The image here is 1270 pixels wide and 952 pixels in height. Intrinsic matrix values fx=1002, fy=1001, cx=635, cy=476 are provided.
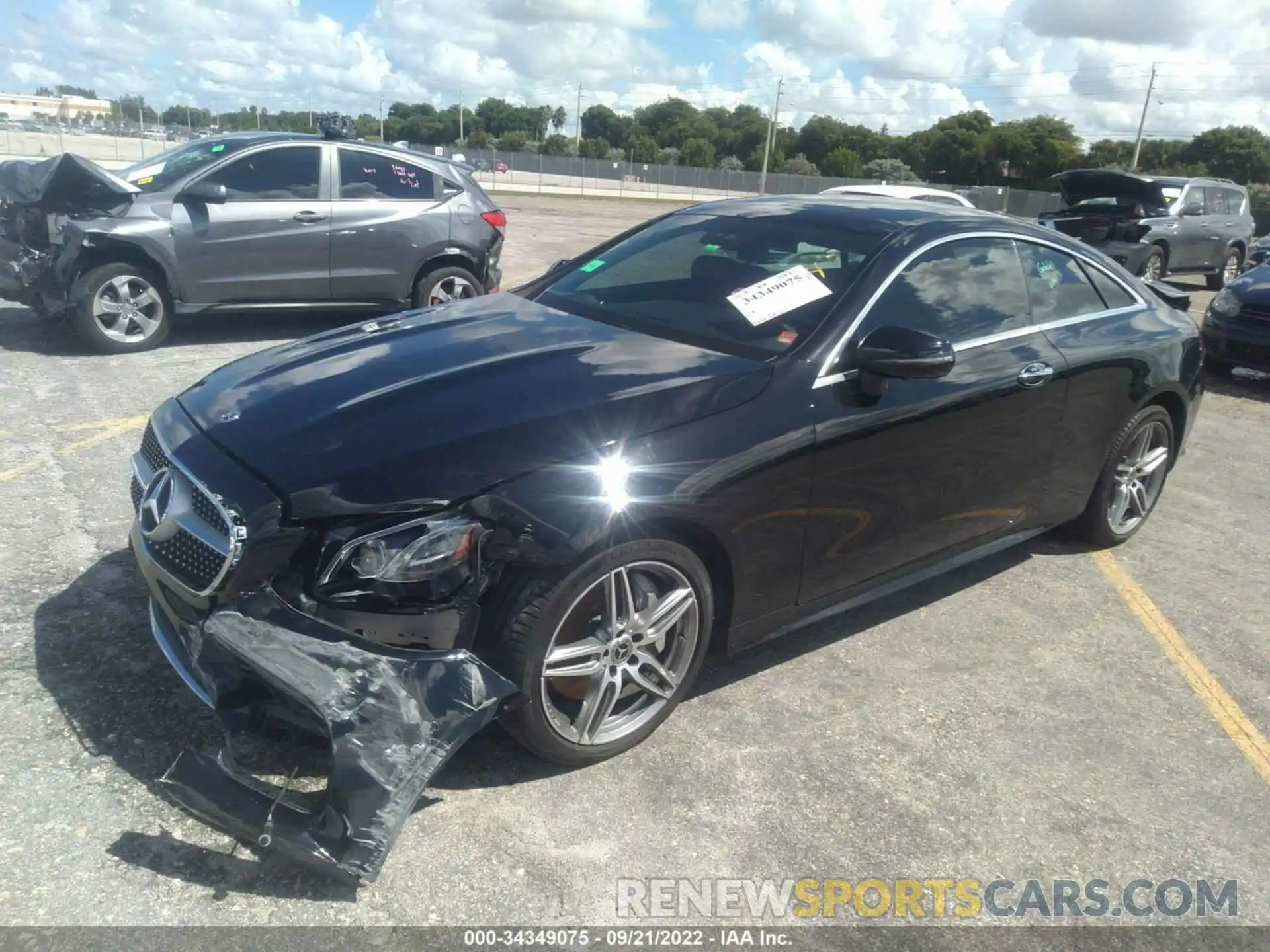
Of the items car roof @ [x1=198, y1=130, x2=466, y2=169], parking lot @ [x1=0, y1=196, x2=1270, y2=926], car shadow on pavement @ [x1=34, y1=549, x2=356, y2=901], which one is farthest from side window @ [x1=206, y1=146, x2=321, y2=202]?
car shadow on pavement @ [x1=34, y1=549, x2=356, y2=901]

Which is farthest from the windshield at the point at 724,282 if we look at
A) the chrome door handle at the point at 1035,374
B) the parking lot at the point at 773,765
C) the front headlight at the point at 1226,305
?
the front headlight at the point at 1226,305

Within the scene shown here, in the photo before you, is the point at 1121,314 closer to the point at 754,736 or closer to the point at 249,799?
the point at 754,736

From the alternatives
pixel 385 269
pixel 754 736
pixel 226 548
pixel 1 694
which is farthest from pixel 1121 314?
pixel 385 269

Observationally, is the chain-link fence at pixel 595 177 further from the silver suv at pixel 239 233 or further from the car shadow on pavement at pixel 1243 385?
the car shadow on pavement at pixel 1243 385

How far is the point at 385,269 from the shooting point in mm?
8578

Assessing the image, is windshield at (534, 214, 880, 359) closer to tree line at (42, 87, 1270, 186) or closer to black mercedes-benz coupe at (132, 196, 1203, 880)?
black mercedes-benz coupe at (132, 196, 1203, 880)

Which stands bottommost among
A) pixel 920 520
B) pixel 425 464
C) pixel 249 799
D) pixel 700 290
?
pixel 249 799

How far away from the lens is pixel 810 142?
333ft

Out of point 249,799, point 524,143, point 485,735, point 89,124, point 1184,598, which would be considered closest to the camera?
point 249,799

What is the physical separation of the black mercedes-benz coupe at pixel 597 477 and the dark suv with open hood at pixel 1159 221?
10.4 meters

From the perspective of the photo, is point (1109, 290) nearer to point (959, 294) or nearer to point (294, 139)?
point (959, 294)

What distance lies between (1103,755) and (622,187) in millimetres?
54499

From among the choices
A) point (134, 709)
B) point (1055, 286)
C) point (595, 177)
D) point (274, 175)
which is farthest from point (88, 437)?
point (595, 177)

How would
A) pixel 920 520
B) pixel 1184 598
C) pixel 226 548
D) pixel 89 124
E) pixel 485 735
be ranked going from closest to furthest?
pixel 226 548 → pixel 485 735 → pixel 920 520 → pixel 1184 598 → pixel 89 124
